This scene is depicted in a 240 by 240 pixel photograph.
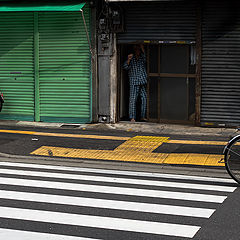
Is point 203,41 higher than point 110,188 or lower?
higher

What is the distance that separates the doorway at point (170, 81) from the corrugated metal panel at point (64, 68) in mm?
1011

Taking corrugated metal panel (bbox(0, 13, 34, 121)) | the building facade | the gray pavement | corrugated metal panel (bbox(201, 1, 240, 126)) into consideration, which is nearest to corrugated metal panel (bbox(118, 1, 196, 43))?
the building facade

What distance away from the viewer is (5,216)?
8250mm

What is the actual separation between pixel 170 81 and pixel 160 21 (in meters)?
1.62

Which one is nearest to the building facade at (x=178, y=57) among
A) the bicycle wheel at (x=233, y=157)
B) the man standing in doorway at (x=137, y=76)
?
the man standing in doorway at (x=137, y=76)

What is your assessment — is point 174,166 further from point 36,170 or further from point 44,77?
point 44,77

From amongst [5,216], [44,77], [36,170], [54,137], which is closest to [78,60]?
[44,77]

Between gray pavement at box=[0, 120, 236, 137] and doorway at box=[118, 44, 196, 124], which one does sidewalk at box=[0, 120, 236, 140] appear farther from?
doorway at box=[118, 44, 196, 124]

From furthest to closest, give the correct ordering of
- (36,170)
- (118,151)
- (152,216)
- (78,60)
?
(78,60), (118,151), (36,170), (152,216)

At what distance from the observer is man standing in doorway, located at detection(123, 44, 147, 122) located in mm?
16359

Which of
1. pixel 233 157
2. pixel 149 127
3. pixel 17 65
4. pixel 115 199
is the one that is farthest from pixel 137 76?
pixel 115 199

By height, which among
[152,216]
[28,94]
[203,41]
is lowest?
[152,216]

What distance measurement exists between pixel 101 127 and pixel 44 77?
2.30 metres

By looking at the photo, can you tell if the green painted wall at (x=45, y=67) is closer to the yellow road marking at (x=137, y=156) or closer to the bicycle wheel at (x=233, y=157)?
the yellow road marking at (x=137, y=156)
